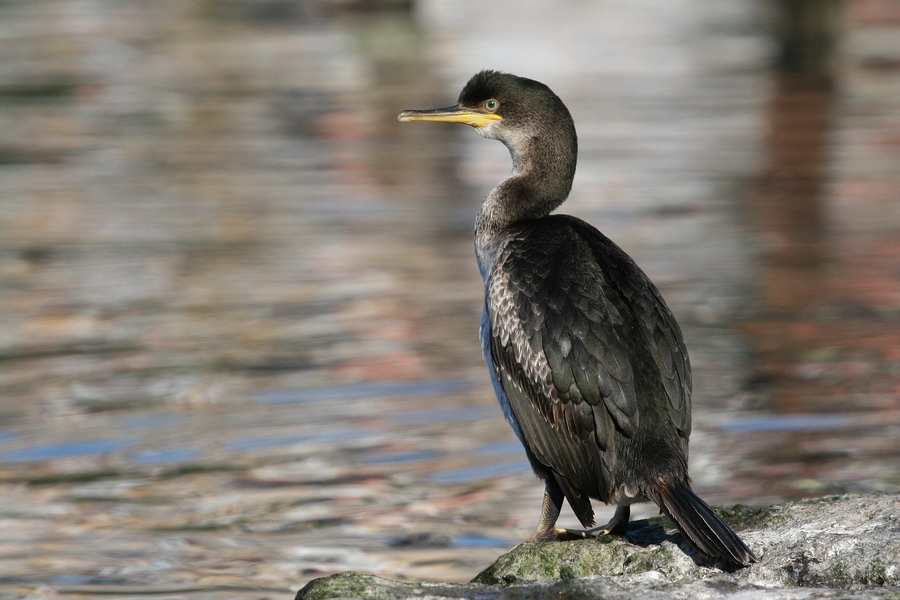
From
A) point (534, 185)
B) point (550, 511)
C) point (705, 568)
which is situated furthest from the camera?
point (534, 185)

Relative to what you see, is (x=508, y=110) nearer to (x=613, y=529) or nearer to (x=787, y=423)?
(x=613, y=529)

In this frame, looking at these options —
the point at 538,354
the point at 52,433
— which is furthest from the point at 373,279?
the point at 538,354

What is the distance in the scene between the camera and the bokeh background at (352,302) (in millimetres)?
6906

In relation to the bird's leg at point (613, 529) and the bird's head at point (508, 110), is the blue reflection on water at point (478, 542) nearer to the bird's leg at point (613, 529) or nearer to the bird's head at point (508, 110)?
the bird's leg at point (613, 529)

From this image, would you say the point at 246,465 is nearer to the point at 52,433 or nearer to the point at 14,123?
the point at 52,433

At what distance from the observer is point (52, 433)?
7945 mm

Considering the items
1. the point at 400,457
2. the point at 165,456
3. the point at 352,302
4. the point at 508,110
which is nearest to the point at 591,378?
the point at 508,110

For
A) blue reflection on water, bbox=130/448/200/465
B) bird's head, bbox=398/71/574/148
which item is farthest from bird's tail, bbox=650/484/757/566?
blue reflection on water, bbox=130/448/200/465

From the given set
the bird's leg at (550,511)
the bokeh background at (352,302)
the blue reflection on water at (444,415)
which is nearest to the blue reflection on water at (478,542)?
the bokeh background at (352,302)

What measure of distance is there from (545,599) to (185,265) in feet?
25.9

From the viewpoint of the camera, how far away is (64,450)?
7.74 metres

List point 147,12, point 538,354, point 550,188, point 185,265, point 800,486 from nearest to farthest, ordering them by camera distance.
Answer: point 538,354
point 550,188
point 800,486
point 185,265
point 147,12

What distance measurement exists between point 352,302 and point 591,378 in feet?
19.1

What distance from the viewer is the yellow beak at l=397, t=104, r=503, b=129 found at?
6.02m
